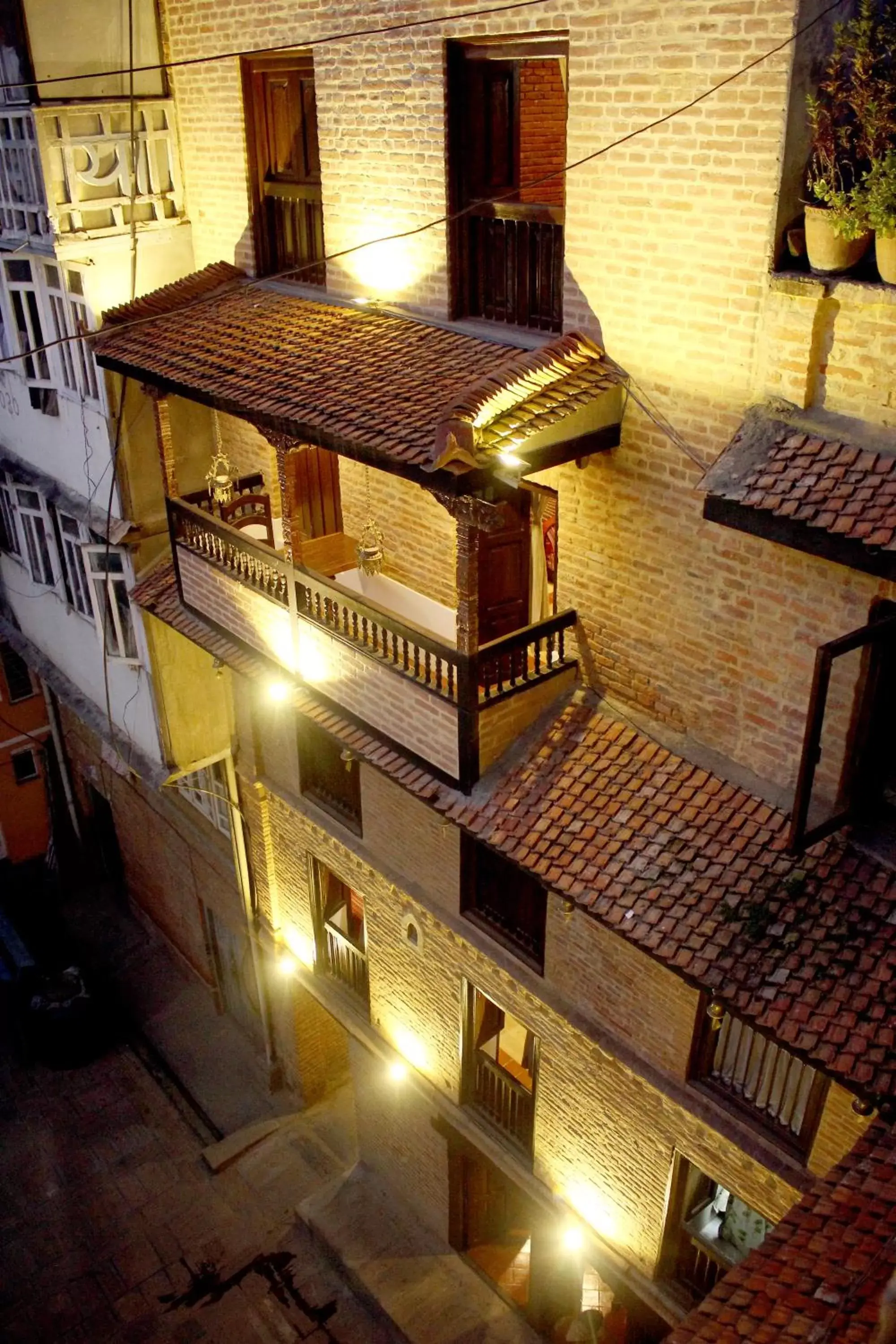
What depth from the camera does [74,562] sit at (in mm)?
15602

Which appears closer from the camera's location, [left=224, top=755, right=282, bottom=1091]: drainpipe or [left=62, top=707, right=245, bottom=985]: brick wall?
[left=224, top=755, right=282, bottom=1091]: drainpipe

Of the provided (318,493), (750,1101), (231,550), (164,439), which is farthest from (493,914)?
(164,439)

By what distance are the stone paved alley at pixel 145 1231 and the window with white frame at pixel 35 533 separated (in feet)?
27.9

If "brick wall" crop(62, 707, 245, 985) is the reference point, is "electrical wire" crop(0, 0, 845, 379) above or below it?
above

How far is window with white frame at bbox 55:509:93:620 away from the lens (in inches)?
592

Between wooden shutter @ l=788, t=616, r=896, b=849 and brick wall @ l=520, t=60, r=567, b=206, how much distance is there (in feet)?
15.5

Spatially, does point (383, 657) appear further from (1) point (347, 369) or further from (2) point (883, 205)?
(2) point (883, 205)

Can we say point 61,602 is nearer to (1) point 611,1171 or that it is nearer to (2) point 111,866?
(2) point 111,866

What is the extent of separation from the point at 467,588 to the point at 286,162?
6311 millimetres

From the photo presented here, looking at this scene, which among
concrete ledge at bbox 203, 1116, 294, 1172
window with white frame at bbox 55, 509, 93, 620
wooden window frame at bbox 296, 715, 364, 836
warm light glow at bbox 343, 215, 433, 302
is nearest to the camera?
warm light glow at bbox 343, 215, 433, 302

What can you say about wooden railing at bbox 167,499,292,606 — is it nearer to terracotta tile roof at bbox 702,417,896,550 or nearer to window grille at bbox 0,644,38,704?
terracotta tile roof at bbox 702,417,896,550

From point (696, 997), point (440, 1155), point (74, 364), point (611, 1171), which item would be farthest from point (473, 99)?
point (440, 1155)

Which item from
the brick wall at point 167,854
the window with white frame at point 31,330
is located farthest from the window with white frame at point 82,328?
the brick wall at point 167,854

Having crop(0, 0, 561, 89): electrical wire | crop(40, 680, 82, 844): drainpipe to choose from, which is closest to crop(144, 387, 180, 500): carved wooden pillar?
crop(0, 0, 561, 89): electrical wire
